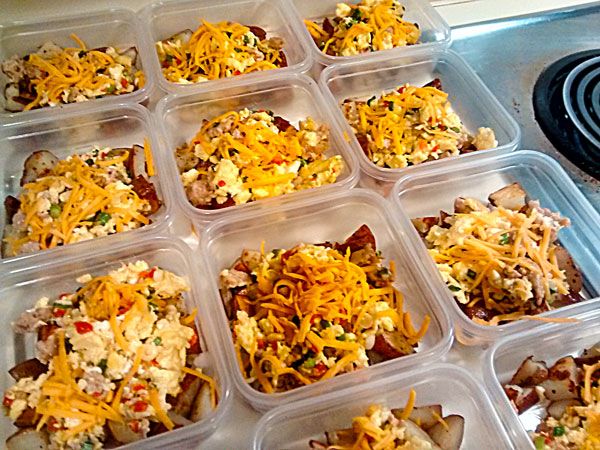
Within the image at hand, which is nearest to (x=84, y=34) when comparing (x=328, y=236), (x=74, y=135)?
(x=74, y=135)

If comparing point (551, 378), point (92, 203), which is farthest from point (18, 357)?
point (551, 378)

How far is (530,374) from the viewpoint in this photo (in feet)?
4.21

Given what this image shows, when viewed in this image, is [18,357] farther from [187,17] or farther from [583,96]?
[583,96]

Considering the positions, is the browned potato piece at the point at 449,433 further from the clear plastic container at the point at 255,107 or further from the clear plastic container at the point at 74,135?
the clear plastic container at the point at 74,135

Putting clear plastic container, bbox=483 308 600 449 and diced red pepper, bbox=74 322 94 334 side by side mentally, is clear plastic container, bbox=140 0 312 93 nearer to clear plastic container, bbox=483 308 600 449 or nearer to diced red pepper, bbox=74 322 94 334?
diced red pepper, bbox=74 322 94 334

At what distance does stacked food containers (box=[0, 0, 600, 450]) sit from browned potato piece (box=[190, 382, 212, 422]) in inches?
1.2

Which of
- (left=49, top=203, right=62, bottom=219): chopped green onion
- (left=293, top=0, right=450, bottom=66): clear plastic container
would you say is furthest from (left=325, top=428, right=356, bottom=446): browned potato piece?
(left=293, top=0, right=450, bottom=66): clear plastic container

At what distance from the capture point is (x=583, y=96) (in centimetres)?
171

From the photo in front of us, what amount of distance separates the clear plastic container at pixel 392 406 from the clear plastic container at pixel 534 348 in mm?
35

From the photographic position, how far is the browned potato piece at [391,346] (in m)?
1.29

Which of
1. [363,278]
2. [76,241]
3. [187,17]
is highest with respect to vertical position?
[187,17]

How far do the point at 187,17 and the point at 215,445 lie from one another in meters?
1.32

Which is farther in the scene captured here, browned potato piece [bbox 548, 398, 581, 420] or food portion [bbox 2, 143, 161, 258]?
food portion [bbox 2, 143, 161, 258]

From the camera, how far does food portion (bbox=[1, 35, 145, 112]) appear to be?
168 cm
